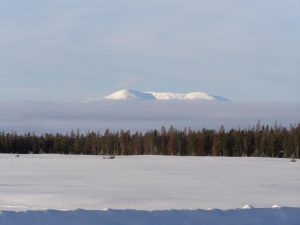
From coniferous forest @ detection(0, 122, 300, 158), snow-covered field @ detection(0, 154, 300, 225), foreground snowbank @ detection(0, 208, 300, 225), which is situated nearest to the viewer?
foreground snowbank @ detection(0, 208, 300, 225)

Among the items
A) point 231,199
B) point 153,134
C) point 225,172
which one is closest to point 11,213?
point 231,199

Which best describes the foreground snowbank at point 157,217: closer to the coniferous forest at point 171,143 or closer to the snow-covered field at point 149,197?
the snow-covered field at point 149,197

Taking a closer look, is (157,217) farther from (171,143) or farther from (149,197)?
(171,143)

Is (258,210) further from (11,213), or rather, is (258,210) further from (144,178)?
(144,178)

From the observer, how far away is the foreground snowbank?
1117 centimetres

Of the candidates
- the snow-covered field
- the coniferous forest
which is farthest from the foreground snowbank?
the coniferous forest

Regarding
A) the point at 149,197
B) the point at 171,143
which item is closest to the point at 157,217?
the point at 149,197

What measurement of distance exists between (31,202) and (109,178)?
7.15 m

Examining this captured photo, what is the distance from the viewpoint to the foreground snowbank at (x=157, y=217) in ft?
36.7

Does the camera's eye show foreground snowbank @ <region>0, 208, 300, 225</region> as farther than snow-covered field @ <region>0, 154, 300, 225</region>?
No

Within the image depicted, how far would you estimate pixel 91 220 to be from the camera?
11438 mm

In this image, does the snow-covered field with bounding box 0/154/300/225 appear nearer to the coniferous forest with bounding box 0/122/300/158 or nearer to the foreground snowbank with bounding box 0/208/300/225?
the foreground snowbank with bounding box 0/208/300/225

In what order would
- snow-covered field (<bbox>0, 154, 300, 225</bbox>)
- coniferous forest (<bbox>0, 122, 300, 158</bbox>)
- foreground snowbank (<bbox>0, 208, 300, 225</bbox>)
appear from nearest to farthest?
foreground snowbank (<bbox>0, 208, 300, 225</bbox>) < snow-covered field (<bbox>0, 154, 300, 225</bbox>) < coniferous forest (<bbox>0, 122, 300, 158</bbox>)

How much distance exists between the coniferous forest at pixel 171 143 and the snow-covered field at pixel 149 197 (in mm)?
26923
